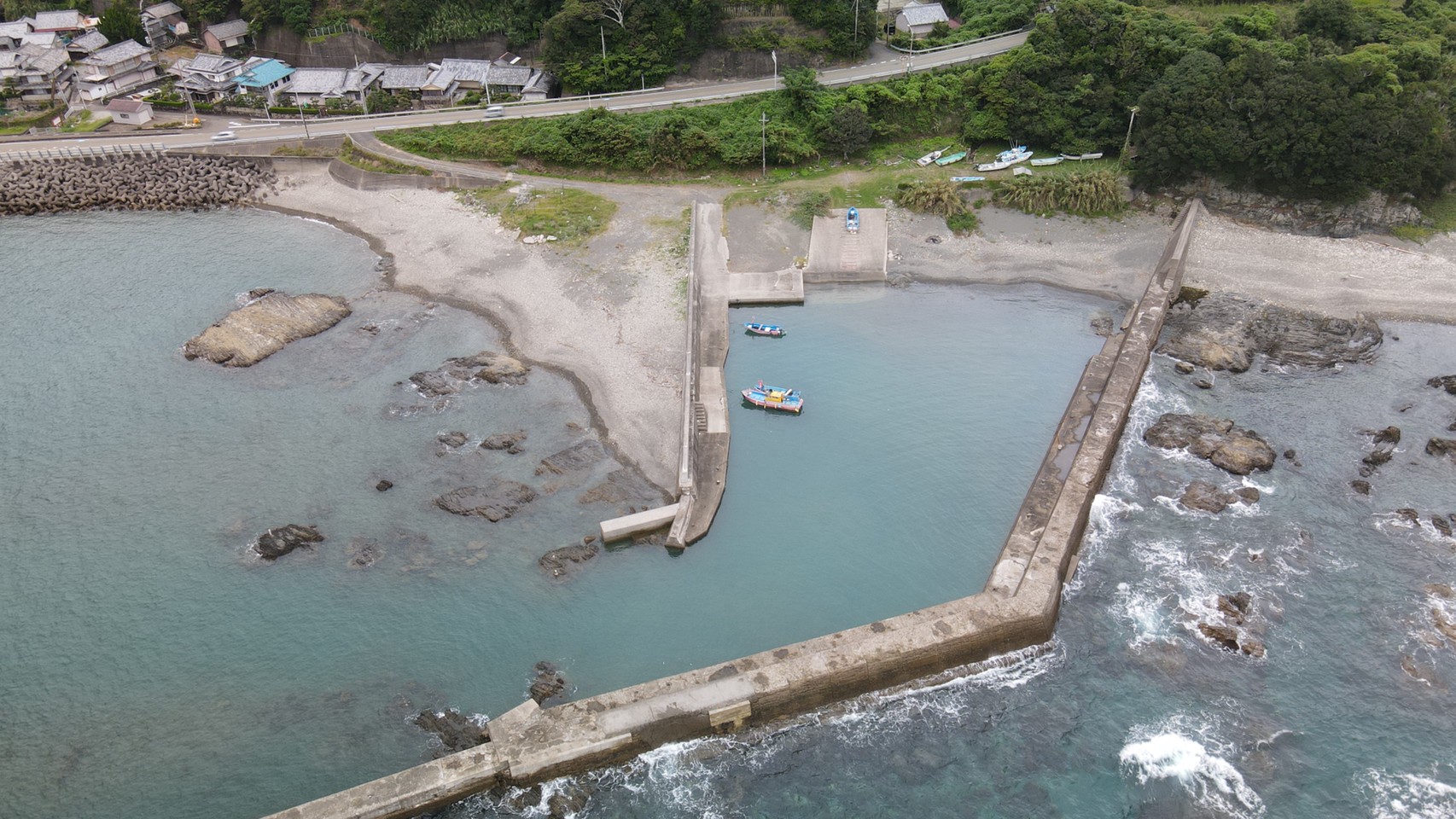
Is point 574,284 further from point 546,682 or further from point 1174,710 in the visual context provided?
point 1174,710

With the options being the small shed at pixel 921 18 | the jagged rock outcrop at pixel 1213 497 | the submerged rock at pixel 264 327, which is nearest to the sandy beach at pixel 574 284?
the submerged rock at pixel 264 327

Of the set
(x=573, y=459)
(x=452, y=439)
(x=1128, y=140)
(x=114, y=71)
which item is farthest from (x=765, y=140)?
(x=114, y=71)

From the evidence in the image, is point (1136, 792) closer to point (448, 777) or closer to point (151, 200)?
point (448, 777)

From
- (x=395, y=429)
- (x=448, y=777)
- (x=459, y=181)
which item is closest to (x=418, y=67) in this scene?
(x=459, y=181)

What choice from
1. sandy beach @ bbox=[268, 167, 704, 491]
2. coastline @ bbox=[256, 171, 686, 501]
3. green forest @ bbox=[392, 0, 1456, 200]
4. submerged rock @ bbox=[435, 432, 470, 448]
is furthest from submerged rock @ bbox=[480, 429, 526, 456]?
green forest @ bbox=[392, 0, 1456, 200]

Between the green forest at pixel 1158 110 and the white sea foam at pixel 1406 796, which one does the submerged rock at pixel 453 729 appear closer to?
the white sea foam at pixel 1406 796

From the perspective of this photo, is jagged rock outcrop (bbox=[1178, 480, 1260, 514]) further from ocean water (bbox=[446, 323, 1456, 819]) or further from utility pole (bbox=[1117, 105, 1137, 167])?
utility pole (bbox=[1117, 105, 1137, 167])
